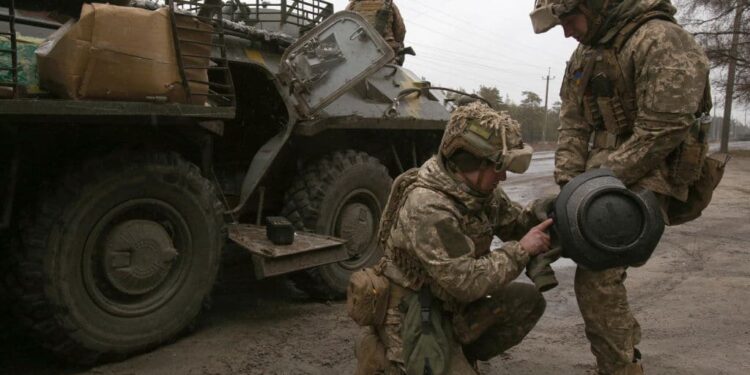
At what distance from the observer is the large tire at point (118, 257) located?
3229 mm

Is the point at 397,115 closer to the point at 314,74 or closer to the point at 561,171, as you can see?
the point at 314,74

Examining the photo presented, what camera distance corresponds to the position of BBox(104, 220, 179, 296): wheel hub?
11.6 feet

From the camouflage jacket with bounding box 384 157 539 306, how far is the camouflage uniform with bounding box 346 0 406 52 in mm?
4706

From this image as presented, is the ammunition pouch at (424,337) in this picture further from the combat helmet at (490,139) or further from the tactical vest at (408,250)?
the combat helmet at (490,139)

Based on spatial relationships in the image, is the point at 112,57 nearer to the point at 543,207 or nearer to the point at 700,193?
the point at 543,207

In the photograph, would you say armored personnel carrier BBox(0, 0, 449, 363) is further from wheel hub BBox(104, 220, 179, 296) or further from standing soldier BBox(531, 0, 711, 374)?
standing soldier BBox(531, 0, 711, 374)

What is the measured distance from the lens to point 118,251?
3.54 meters

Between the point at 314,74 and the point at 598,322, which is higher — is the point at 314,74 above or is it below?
above

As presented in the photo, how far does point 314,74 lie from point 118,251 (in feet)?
6.71

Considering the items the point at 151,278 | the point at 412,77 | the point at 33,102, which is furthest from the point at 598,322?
the point at 412,77

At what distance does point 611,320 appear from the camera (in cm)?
294

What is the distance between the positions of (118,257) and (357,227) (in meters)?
2.07

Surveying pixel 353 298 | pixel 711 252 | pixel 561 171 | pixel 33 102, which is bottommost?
pixel 711 252

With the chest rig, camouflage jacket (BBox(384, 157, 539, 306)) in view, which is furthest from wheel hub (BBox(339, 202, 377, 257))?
the chest rig
